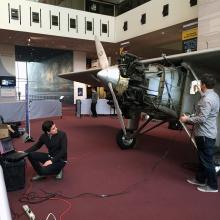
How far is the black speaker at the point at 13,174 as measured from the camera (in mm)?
4012

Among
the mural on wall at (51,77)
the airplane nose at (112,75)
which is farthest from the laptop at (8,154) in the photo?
the mural on wall at (51,77)

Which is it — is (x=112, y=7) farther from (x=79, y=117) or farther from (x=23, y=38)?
(x=79, y=117)

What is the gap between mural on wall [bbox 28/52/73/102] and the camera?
20406mm

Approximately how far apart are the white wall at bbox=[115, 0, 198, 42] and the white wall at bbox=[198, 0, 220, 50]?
214cm

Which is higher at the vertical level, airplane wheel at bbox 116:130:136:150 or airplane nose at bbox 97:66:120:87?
airplane nose at bbox 97:66:120:87

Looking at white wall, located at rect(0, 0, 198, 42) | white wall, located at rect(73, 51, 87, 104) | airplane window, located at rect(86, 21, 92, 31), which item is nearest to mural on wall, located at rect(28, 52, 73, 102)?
white wall, located at rect(73, 51, 87, 104)

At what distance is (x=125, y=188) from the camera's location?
13.8 ft

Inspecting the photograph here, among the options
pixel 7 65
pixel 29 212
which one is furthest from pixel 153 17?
pixel 29 212

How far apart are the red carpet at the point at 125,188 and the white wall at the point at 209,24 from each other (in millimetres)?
4353

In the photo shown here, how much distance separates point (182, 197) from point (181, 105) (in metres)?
2.27

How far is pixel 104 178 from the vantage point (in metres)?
4.68

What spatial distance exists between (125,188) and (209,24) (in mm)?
7486

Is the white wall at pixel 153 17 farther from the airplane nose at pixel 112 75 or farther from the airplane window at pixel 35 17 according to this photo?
the airplane nose at pixel 112 75

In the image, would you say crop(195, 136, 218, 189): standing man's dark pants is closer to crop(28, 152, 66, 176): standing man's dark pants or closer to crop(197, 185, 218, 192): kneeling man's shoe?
crop(197, 185, 218, 192): kneeling man's shoe
